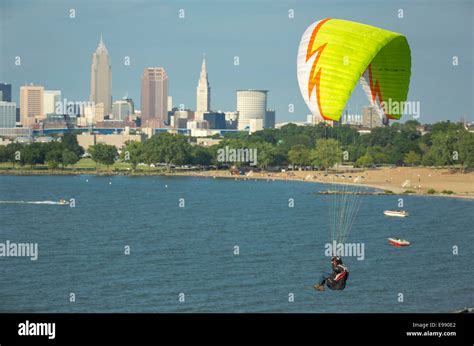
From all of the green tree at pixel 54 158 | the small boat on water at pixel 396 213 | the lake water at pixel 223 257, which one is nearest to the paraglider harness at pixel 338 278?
the lake water at pixel 223 257

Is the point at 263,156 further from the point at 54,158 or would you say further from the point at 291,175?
the point at 54,158

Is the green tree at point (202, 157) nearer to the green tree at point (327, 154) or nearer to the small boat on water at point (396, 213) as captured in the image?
the green tree at point (327, 154)
